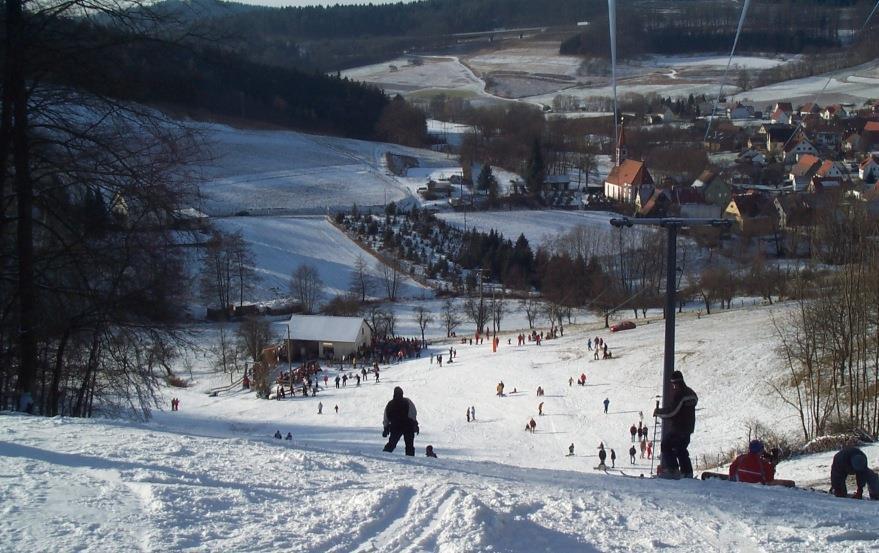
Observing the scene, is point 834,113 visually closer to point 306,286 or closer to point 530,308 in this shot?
point 530,308

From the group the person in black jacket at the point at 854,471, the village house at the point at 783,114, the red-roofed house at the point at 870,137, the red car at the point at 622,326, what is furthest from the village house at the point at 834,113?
the person in black jacket at the point at 854,471

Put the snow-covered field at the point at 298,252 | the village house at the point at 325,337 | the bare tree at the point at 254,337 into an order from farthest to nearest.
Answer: the snow-covered field at the point at 298,252, the village house at the point at 325,337, the bare tree at the point at 254,337

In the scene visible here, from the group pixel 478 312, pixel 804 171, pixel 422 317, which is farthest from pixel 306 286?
pixel 804 171

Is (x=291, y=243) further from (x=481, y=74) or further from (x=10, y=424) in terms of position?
(x=481, y=74)

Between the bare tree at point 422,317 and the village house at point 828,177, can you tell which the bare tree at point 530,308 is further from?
the village house at point 828,177

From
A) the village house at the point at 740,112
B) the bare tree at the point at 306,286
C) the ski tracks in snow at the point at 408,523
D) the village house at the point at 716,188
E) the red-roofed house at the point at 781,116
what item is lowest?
the bare tree at the point at 306,286

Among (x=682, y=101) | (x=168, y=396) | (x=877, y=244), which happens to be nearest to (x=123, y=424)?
(x=877, y=244)

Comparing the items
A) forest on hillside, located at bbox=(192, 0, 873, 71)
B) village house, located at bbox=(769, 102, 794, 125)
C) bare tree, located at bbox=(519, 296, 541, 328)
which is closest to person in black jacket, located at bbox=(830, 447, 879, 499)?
bare tree, located at bbox=(519, 296, 541, 328)
